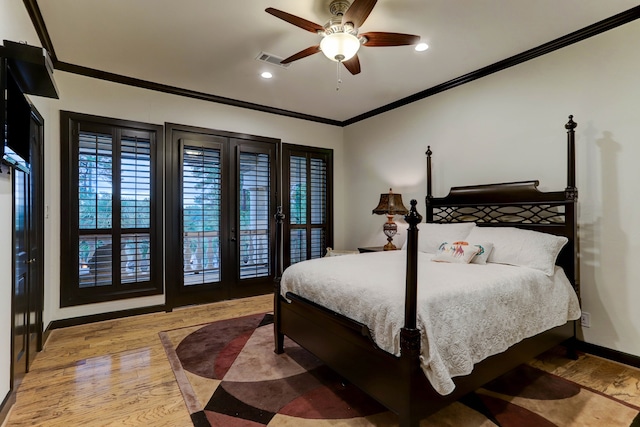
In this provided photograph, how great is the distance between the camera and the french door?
4098mm

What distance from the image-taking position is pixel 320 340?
227 centimetres

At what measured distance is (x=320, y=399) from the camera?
7.00ft

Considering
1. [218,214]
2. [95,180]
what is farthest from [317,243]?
[95,180]

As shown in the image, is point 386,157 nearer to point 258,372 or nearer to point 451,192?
point 451,192

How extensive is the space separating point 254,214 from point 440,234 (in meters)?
2.58

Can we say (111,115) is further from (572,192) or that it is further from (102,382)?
(572,192)

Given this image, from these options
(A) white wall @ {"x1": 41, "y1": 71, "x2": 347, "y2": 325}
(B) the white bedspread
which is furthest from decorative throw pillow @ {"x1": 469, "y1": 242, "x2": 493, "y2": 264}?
(A) white wall @ {"x1": 41, "y1": 71, "x2": 347, "y2": 325}

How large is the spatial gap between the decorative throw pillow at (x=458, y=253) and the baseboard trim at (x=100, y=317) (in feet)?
10.9

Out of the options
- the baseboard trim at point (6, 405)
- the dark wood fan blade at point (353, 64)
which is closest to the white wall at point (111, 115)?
the baseboard trim at point (6, 405)

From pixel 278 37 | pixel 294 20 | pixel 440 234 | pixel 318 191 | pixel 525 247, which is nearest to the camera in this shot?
pixel 294 20

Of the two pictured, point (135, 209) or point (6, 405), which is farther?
point (135, 209)

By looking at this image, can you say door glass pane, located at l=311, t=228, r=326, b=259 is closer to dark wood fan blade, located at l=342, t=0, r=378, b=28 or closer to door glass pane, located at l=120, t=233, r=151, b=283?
door glass pane, located at l=120, t=233, r=151, b=283

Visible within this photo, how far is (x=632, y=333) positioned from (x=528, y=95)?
2.25 metres

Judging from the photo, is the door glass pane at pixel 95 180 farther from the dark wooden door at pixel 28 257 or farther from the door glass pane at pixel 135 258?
the dark wooden door at pixel 28 257
